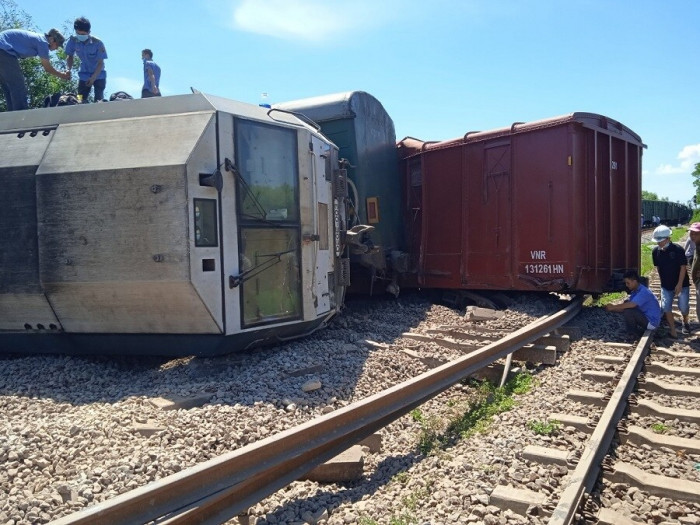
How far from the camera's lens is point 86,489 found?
3.29m

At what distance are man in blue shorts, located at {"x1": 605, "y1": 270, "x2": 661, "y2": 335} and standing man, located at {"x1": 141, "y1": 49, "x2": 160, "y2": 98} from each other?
7037mm

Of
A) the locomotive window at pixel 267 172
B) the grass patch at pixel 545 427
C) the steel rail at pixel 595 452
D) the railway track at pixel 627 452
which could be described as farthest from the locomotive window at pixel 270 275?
the steel rail at pixel 595 452

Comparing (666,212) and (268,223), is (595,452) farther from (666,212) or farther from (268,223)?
(666,212)

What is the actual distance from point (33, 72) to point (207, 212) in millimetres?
15808

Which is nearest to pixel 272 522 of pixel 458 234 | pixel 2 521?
pixel 2 521

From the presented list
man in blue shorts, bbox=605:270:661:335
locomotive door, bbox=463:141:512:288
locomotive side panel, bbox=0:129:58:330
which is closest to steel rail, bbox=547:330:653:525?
man in blue shorts, bbox=605:270:661:335

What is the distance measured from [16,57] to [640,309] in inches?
338

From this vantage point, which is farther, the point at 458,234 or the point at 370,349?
the point at 458,234

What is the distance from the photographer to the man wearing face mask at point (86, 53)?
761cm

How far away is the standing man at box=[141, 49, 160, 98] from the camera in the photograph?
26.9 feet

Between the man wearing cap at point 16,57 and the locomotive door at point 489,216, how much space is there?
20.6ft

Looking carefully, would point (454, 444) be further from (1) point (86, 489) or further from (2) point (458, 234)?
(2) point (458, 234)

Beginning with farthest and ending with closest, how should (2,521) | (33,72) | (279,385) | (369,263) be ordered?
(33,72) < (369,263) < (279,385) < (2,521)

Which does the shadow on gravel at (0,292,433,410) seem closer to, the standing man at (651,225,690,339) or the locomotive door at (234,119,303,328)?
the locomotive door at (234,119,303,328)
